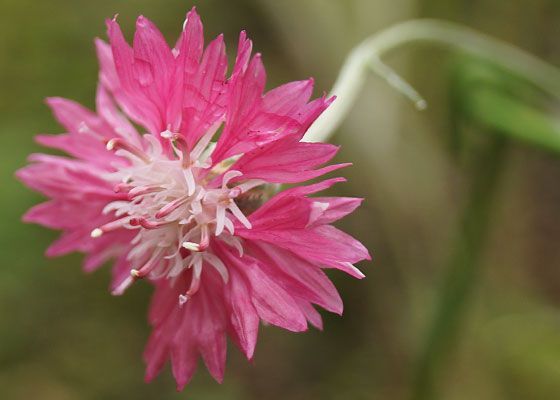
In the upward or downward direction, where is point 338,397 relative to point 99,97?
downward

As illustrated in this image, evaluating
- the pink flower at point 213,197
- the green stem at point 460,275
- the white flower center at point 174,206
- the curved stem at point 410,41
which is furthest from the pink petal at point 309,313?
the green stem at point 460,275

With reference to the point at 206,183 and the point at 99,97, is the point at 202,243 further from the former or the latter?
the point at 99,97

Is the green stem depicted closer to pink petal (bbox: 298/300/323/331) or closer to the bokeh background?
the bokeh background

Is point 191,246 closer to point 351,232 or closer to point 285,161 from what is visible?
Answer: point 285,161

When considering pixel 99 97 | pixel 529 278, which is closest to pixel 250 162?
pixel 99 97

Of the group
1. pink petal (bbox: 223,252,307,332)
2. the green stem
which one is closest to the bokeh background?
the green stem

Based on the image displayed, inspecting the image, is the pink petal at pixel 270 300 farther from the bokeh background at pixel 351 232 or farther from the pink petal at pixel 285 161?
the bokeh background at pixel 351 232

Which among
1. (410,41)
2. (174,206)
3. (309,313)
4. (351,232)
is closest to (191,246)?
(174,206)
